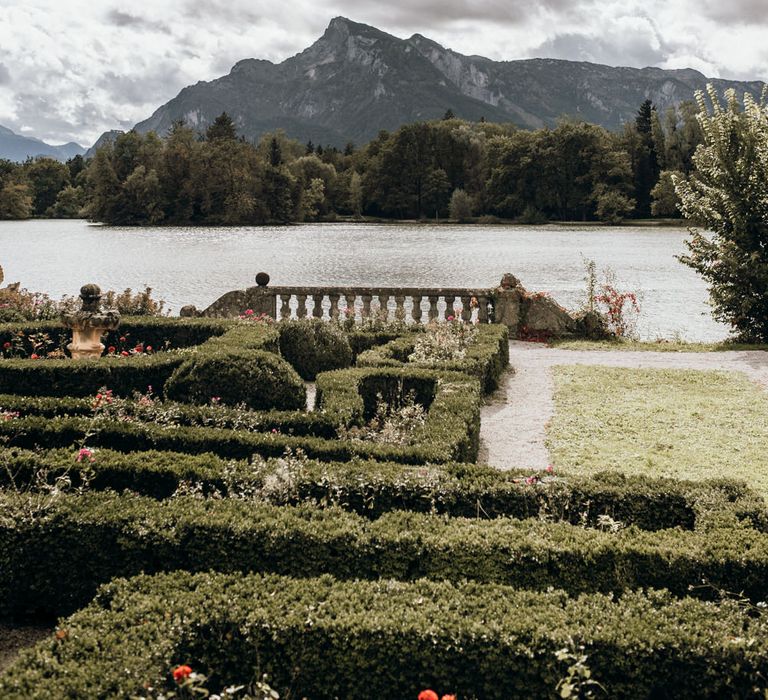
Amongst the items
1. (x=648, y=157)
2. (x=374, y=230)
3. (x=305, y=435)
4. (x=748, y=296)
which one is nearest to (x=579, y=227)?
(x=648, y=157)

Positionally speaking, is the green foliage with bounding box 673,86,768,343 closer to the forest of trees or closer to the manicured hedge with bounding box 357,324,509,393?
the manicured hedge with bounding box 357,324,509,393

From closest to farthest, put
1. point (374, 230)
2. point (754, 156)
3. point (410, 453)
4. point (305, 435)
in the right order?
point (410, 453), point (305, 435), point (754, 156), point (374, 230)

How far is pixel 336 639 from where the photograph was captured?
149 inches

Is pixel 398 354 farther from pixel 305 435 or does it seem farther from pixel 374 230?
pixel 374 230

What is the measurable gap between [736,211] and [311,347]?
10.2 meters

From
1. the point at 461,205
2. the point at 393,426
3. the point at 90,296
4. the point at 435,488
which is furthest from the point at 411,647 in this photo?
the point at 461,205

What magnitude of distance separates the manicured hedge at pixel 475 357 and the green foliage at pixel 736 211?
634cm

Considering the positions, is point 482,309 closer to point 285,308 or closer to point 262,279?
→ point 285,308

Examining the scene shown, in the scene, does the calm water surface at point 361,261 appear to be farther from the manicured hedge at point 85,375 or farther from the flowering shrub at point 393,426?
the manicured hedge at point 85,375

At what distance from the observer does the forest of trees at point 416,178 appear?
65.4 m

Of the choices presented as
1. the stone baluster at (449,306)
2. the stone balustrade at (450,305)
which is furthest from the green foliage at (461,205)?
the stone baluster at (449,306)

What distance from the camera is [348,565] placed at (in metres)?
4.70

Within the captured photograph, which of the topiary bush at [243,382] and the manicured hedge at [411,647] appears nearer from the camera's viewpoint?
the manicured hedge at [411,647]

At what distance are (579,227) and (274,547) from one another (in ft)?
215
